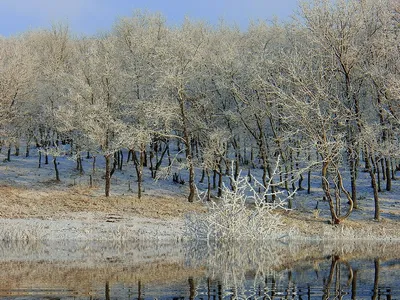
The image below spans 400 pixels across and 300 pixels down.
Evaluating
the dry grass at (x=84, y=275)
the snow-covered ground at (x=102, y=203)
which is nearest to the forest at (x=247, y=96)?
the snow-covered ground at (x=102, y=203)

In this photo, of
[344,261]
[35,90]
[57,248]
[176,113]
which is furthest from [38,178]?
[344,261]

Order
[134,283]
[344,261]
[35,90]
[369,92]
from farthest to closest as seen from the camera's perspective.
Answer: [35,90]
[369,92]
[344,261]
[134,283]

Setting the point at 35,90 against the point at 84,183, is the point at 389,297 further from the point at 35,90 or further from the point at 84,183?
the point at 35,90

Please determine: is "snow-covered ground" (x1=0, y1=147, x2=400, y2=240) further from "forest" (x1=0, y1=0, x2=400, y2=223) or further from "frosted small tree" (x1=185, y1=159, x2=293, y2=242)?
"frosted small tree" (x1=185, y1=159, x2=293, y2=242)

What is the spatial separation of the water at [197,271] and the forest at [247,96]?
740 cm

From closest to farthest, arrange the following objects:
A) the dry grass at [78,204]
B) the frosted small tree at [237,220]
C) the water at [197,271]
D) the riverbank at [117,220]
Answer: the water at [197,271] < the frosted small tree at [237,220] < the riverbank at [117,220] < the dry grass at [78,204]

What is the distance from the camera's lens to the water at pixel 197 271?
17.9 metres

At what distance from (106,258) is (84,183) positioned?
2563 cm

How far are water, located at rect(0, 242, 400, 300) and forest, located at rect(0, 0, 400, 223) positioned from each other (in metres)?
7.40

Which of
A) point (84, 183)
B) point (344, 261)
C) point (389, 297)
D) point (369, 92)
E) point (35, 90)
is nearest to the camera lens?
point (389, 297)

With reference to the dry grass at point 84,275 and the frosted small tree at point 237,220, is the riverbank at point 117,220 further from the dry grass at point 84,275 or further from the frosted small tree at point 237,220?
the dry grass at point 84,275

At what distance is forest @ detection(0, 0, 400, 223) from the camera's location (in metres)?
37.0

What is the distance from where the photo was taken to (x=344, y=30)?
1449 inches

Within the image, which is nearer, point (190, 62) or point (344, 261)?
point (344, 261)
